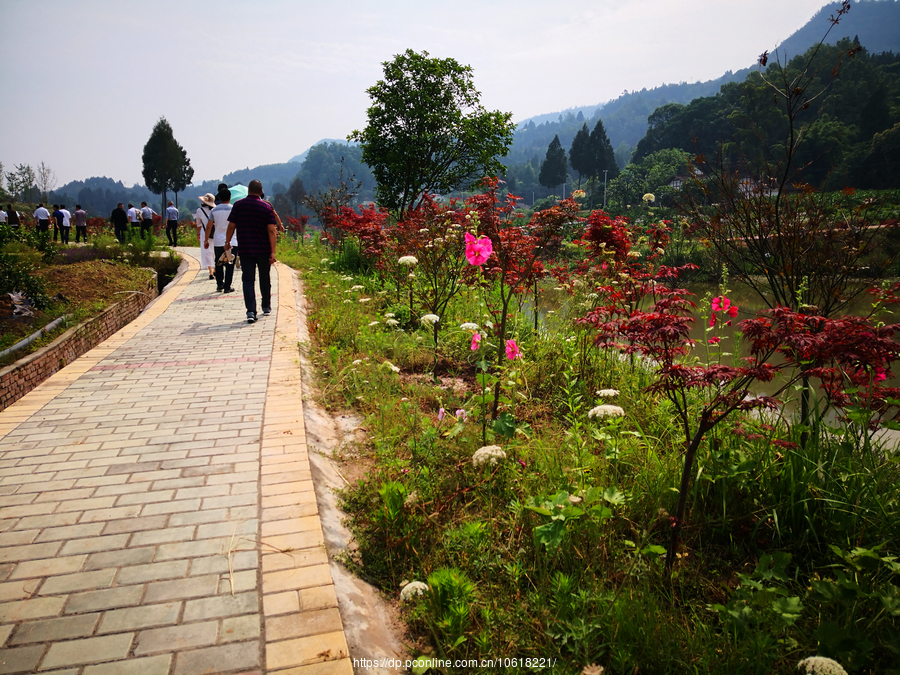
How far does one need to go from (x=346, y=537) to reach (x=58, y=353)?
181 inches

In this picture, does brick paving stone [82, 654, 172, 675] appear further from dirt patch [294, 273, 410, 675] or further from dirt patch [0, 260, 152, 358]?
dirt patch [0, 260, 152, 358]

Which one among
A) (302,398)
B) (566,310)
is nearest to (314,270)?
(566,310)

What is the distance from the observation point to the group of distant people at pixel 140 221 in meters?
18.1

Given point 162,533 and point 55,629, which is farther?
point 162,533

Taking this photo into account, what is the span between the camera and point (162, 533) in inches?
100

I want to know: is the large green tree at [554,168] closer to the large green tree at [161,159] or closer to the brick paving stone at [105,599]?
the large green tree at [161,159]

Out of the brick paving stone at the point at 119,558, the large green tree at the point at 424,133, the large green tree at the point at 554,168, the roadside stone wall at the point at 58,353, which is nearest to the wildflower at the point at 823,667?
the brick paving stone at the point at 119,558

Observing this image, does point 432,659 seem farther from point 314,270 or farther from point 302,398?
point 314,270

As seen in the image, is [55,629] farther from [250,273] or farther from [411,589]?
[250,273]

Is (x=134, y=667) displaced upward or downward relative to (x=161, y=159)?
downward

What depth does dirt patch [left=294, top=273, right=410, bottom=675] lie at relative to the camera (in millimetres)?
2117

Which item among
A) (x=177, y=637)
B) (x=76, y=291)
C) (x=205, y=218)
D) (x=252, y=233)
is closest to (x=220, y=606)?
(x=177, y=637)

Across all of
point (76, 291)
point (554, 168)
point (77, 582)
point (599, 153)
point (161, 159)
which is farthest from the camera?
point (554, 168)

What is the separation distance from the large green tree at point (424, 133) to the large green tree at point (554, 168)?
7072 centimetres
